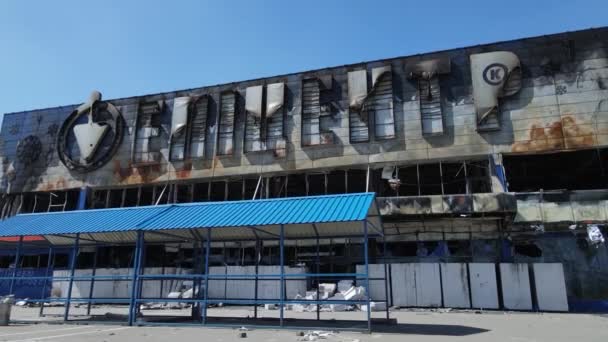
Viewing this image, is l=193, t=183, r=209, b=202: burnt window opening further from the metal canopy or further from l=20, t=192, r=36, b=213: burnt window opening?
the metal canopy

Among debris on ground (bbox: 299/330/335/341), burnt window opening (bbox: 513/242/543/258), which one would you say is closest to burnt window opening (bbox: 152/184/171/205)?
debris on ground (bbox: 299/330/335/341)

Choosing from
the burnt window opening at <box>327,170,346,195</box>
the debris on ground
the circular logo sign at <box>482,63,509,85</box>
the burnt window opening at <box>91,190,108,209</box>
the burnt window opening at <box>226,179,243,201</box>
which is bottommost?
the debris on ground

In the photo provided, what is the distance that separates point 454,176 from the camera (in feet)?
110

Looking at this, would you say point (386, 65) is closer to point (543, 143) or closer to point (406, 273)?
point (543, 143)

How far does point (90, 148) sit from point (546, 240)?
113 ft

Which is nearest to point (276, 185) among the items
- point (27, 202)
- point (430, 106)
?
point (430, 106)

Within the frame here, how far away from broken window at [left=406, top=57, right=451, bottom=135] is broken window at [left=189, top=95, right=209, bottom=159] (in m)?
15.7

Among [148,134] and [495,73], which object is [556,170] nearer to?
[495,73]

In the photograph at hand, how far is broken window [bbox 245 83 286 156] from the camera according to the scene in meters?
32.8

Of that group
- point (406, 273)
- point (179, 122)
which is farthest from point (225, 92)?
point (406, 273)

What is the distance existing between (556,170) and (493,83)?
10132 mm

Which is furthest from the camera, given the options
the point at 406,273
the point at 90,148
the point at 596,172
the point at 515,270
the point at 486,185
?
the point at 90,148

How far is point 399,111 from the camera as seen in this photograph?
30.6 meters

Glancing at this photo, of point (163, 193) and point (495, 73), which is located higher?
point (495, 73)
